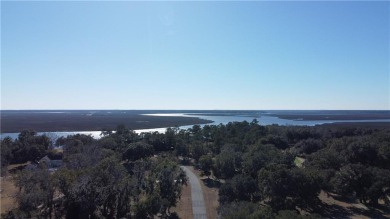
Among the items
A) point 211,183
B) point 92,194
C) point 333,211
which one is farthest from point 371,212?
point 92,194

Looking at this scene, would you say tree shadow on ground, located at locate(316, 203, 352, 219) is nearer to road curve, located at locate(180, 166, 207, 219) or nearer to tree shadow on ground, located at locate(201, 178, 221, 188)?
road curve, located at locate(180, 166, 207, 219)

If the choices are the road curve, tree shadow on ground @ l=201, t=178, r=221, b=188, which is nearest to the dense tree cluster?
the road curve

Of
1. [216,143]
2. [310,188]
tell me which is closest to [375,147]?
[310,188]

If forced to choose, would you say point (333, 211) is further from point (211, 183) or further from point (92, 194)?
point (92, 194)

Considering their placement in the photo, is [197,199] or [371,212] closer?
[371,212]

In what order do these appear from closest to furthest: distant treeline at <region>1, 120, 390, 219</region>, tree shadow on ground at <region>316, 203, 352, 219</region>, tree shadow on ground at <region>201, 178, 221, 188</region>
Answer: distant treeline at <region>1, 120, 390, 219</region>, tree shadow on ground at <region>316, 203, 352, 219</region>, tree shadow on ground at <region>201, 178, 221, 188</region>

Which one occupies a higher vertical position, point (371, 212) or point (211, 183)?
point (211, 183)

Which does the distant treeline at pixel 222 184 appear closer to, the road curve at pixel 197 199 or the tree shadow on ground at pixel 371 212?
the tree shadow on ground at pixel 371 212

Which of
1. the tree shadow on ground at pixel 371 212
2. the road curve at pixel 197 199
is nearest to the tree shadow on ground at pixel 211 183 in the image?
the road curve at pixel 197 199

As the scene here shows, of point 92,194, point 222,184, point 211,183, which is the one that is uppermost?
point 92,194
